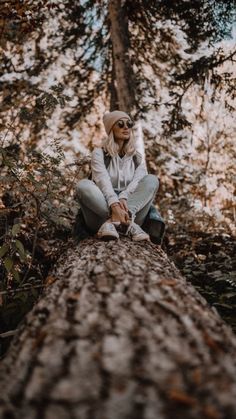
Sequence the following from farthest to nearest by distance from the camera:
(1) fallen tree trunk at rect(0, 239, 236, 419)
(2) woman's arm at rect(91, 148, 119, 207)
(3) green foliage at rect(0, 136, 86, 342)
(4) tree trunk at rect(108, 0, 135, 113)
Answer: (4) tree trunk at rect(108, 0, 135, 113) < (2) woman's arm at rect(91, 148, 119, 207) < (3) green foliage at rect(0, 136, 86, 342) < (1) fallen tree trunk at rect(0, 239, 236, 419)

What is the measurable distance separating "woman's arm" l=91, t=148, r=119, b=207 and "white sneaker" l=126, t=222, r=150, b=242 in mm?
304

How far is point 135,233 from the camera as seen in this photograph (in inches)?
140

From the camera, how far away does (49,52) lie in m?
8.16

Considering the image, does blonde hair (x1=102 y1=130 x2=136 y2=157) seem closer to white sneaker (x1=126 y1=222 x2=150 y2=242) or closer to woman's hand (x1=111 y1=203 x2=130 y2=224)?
woman's hand (x1=111 y1=203 x2=130 y2=224)

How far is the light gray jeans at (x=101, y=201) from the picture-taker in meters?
3.60

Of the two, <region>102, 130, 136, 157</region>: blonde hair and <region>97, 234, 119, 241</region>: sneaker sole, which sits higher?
<region>102, 130, 136, 157</region>: blonde hair

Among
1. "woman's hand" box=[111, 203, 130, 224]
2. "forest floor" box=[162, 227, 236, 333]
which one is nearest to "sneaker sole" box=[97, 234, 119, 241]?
"woman's hand" box=[111, 203, 130, 224]

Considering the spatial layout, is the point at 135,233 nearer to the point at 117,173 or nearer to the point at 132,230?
the point at 132,230

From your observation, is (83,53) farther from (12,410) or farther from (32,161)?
(12,410)

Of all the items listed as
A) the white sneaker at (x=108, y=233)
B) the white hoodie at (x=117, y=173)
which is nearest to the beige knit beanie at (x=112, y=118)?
the white hoodie at (x=117, y=173)

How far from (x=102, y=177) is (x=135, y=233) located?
73cm

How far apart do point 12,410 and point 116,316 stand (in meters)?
0.56

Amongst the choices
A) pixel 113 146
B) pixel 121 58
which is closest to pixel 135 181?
pixel 113 146

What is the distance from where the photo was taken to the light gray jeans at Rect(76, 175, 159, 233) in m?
3.60
